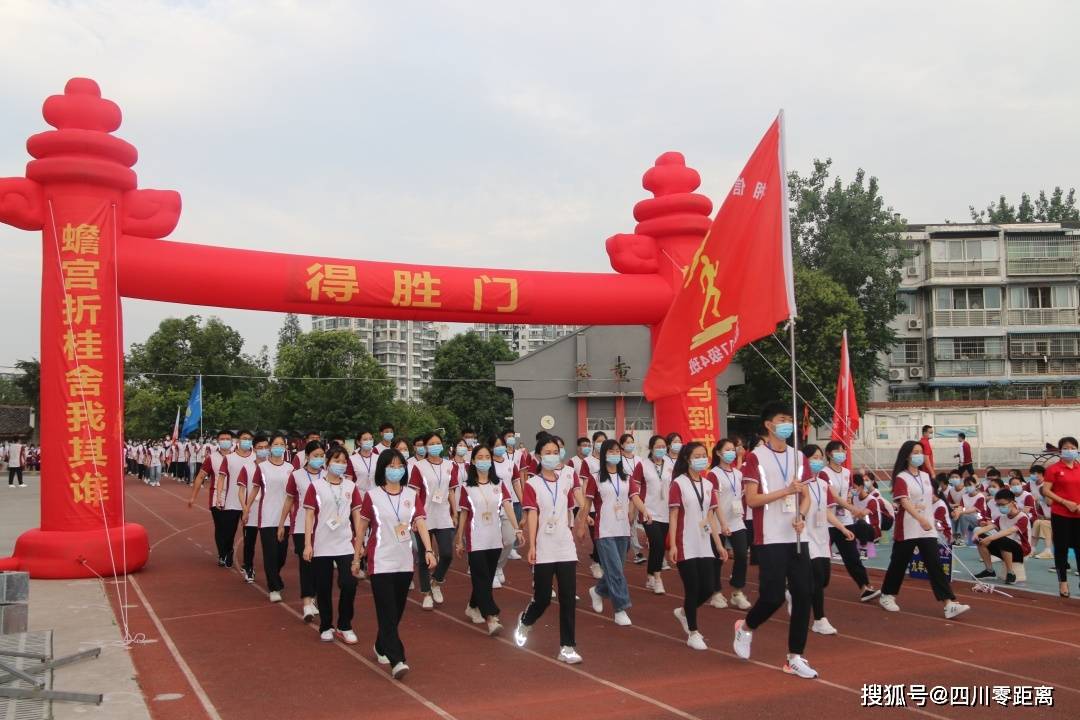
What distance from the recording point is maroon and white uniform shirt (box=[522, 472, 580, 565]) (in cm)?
716

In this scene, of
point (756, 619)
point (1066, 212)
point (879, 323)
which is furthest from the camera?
point (1066, 212)

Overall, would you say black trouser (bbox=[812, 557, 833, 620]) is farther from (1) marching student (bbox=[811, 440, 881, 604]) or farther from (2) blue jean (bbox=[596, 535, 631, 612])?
(2) blue jean (bbox=[596, 535, 631, 612])

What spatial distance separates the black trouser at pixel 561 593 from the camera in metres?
6.99

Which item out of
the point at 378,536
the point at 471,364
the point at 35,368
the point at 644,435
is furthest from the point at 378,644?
the point at 35,368

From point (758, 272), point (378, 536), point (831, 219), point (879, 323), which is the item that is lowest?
point (378, 536)

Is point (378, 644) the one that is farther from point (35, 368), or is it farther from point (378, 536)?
point (35, 368)

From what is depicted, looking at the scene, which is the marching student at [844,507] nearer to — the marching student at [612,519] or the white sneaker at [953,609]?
the white sneaker at [953,609]

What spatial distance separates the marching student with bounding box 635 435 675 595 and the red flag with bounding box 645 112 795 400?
1.72 meters

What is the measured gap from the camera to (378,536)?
6.83m

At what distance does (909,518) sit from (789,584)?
9.62 ft

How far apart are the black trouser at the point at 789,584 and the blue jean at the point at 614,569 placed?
2083mm

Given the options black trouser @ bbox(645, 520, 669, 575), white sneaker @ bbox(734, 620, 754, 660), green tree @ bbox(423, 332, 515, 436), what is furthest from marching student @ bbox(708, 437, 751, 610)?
green tree @ bbox(423, 332, 515, 436)

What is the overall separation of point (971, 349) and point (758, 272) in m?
40.7

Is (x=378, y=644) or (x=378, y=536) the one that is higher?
(x=378, y=536)
